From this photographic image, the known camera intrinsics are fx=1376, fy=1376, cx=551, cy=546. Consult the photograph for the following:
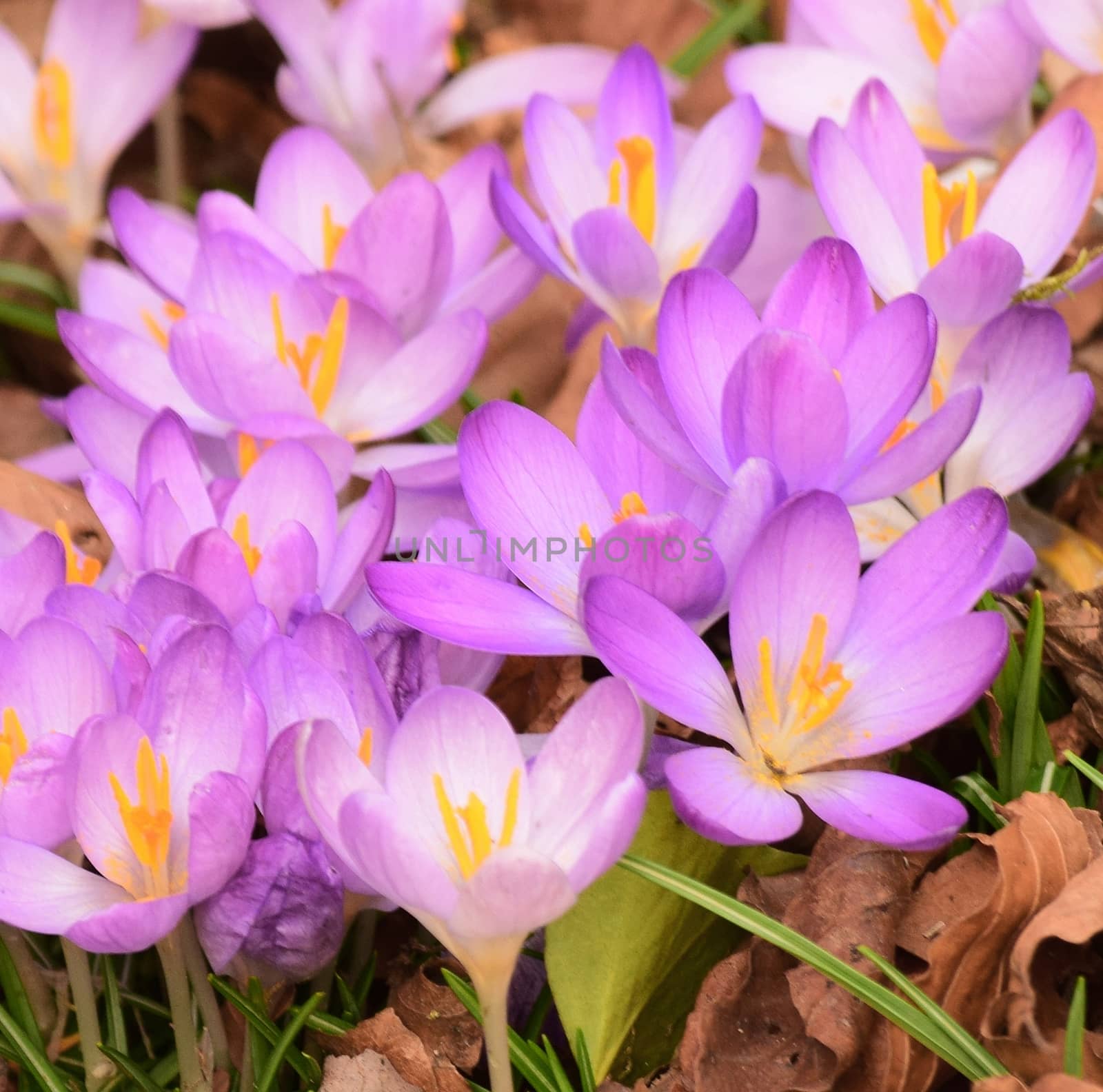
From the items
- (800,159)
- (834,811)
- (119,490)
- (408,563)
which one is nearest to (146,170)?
(800,159)

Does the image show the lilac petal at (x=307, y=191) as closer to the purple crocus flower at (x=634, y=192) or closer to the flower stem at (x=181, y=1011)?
the purple crocus flower at (x=634, y=192)

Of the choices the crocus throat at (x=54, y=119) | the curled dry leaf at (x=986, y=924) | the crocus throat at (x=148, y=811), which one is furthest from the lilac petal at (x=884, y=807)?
the crocus throat at (x=54, y=119)

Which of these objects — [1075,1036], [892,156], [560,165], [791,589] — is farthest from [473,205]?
[1075,1036]

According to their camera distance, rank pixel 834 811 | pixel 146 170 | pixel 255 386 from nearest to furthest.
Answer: pixel 834 811 < pixel 255 386 < pixel 146 170

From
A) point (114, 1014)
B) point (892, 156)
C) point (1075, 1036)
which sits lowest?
point (114, 1014)

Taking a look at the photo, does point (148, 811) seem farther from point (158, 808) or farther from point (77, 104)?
point (77, 104)

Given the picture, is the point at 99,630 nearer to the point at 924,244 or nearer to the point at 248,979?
the point at 248,979

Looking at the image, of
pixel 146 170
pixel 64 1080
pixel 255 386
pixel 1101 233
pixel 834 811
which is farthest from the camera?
pixel 146 170
